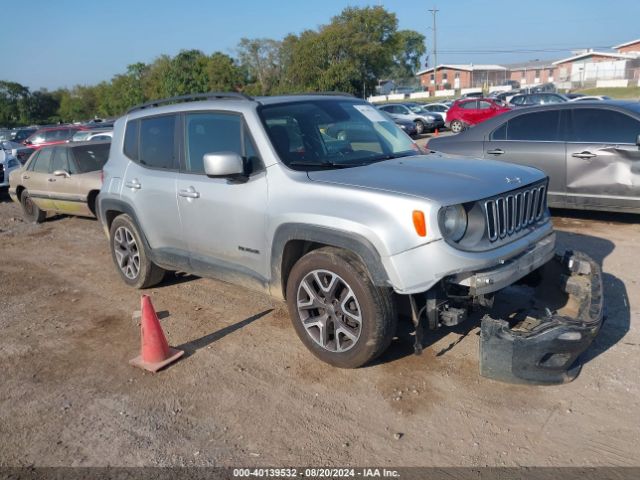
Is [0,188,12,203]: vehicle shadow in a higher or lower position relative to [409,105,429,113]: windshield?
lower

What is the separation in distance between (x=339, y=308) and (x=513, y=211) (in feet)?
4.53

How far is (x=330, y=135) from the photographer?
4516 mm

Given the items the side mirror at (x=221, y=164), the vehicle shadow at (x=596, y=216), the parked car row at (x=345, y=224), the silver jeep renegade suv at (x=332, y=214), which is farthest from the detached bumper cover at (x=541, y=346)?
the vehicle shadow at (x=596, y=216)

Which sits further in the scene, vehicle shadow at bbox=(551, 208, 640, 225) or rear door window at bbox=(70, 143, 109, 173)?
rear door window at bbox=(70, 143, 109, 173)

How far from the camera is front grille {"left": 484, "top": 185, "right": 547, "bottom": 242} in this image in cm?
357

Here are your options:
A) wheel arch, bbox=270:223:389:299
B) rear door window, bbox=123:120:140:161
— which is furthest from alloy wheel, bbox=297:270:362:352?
rear door window, bbox=123:120:140:161

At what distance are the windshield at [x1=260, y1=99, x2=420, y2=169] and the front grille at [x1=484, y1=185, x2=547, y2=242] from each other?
3.54ft

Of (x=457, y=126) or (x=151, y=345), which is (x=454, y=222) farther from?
(x=457, y=126)

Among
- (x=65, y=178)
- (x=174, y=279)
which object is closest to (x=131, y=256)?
(x=174, y=279)

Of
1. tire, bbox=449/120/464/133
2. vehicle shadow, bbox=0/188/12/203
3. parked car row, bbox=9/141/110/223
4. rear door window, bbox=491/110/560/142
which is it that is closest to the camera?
rear door window, bbox=491/110/560/142

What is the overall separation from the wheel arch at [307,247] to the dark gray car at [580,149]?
4639 millimetres

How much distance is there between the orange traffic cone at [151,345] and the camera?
4.18m

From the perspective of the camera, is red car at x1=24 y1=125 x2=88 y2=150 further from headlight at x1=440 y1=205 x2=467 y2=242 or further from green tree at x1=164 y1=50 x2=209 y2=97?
green tree at x1=164 y1=50 x2=209 y2=97

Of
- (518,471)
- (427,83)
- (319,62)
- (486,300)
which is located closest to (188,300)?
(486,300)
